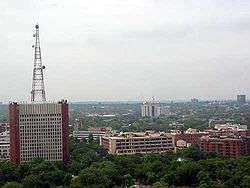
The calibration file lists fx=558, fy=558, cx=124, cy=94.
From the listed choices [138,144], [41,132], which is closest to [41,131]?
[41,132]

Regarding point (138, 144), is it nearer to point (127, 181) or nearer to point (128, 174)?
Result: point (128, 174)

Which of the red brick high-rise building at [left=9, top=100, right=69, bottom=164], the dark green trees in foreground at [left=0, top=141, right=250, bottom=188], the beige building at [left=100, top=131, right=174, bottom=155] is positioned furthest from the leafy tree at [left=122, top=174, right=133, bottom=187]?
the beige building at [left=100, top=131, right=174, bottom=155]

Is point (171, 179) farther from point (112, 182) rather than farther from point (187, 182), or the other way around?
point (112, 182)

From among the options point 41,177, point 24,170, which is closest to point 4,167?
point 24,170

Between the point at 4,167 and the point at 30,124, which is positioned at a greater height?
the point at 30,124

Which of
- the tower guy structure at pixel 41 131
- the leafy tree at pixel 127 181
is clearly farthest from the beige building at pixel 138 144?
the leafy tree at pixel 127 181

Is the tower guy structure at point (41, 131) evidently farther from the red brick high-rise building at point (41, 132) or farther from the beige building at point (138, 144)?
the beige building at point (138, 144)

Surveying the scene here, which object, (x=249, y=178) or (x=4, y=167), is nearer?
(x=249, y=178)
